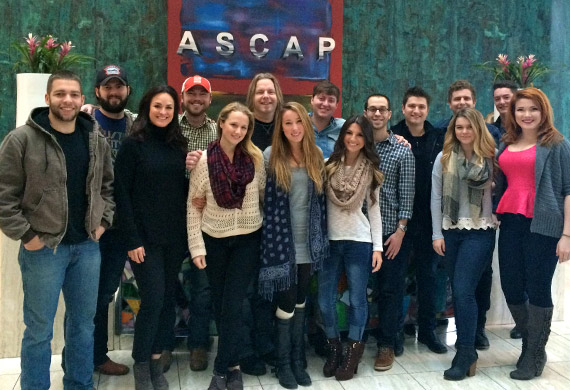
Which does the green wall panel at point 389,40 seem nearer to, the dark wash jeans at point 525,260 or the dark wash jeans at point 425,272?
the dark wash jeans at point 425,272

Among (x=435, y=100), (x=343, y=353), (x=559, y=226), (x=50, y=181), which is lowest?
(x=343, y=353)

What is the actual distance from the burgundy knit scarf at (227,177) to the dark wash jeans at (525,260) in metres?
1.38

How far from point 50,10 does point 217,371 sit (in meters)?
4.10

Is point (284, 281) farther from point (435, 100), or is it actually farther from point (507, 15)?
point (507, 15)

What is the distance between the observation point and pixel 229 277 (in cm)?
251

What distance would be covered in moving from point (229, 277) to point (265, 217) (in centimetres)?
32

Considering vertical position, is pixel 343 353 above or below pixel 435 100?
below

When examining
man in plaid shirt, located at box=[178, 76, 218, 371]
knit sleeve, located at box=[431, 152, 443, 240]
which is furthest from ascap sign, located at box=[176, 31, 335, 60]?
knit sleeve, located at box=[431, 152, 443, 240]

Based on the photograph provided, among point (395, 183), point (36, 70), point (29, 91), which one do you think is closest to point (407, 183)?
point (395, 183)

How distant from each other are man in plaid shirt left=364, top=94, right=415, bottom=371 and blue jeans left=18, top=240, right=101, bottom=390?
1.49 m

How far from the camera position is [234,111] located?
247 centimetres

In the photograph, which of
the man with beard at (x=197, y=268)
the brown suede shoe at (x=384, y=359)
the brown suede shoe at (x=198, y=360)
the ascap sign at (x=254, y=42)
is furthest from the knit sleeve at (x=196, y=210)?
the ascap sign at (x=254, y=42)

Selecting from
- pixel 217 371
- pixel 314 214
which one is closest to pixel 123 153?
pixel 314 214

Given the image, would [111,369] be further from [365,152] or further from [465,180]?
[465,180]
